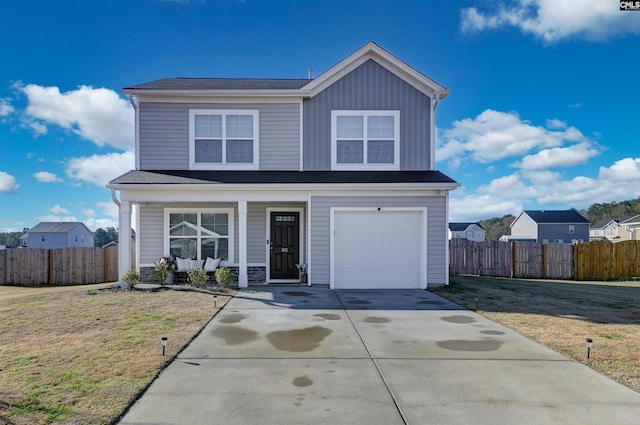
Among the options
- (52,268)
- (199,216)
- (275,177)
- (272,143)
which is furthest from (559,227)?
(52,268)

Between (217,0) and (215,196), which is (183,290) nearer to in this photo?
(215,196)

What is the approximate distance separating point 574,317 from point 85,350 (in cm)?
859

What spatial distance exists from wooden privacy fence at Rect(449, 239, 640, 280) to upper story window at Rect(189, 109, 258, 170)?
1028cm

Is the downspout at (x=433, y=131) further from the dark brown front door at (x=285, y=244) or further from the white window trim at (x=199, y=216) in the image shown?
the white window trim at (x=199, y=216)

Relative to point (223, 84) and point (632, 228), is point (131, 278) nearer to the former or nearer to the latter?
point (223, 84)

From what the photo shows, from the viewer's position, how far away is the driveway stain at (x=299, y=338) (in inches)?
207

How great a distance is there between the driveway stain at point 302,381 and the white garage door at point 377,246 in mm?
6414

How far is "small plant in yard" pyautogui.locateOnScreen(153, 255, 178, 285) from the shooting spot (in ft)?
34.2

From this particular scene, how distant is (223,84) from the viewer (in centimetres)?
1235

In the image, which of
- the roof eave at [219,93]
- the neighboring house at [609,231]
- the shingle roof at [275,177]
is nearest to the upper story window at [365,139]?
the shingle roof at [275,177]

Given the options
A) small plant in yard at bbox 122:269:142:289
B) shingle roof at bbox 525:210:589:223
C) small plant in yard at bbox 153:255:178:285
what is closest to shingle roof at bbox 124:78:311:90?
small plant in yard at bbox 153:255:178:285

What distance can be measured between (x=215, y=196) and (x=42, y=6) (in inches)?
307

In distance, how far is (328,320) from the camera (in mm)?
6832

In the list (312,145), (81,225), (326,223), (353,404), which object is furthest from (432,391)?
(81,225)
